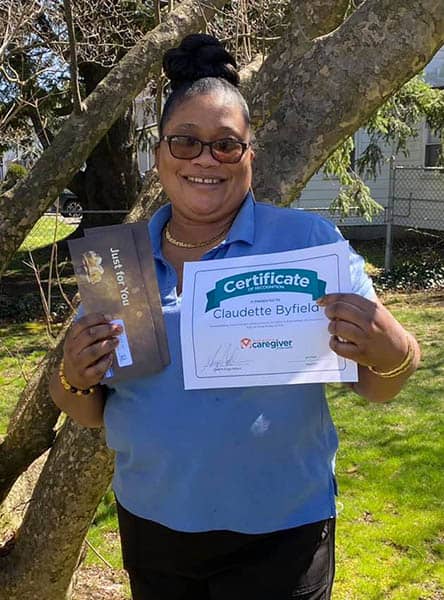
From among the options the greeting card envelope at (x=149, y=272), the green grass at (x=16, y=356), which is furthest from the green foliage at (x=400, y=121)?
the greeting card envelope at (x=149, y=272)

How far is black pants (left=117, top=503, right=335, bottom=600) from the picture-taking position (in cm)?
171

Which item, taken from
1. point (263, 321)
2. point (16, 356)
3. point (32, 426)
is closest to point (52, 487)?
point (32, 426)

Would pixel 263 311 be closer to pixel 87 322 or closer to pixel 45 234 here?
pixel 87 322

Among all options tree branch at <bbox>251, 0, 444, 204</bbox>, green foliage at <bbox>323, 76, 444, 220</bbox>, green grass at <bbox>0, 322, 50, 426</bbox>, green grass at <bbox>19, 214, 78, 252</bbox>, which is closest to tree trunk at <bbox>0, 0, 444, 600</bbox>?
tree branch at <bbox>251, 0, 444, 204</bbox>

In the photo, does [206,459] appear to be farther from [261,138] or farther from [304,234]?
[261,138]

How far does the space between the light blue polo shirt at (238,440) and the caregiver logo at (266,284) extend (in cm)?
11

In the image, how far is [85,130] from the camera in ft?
10.2

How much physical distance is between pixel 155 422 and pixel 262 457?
284mm

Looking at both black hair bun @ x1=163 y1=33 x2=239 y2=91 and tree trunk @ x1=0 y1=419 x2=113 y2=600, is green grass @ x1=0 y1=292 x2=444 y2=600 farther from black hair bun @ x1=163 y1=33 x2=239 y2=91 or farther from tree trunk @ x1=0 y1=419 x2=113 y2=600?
black hair bun @ x1=163 y1=33 x2=239 y2=91

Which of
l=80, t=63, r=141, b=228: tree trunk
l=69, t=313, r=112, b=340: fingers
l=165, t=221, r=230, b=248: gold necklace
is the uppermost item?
l=165, t=221, r=230, b=248: gold necklace

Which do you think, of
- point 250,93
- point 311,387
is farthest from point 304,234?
point 250,93

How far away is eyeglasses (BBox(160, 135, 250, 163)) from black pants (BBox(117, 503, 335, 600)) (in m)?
0.97

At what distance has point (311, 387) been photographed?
167cm
